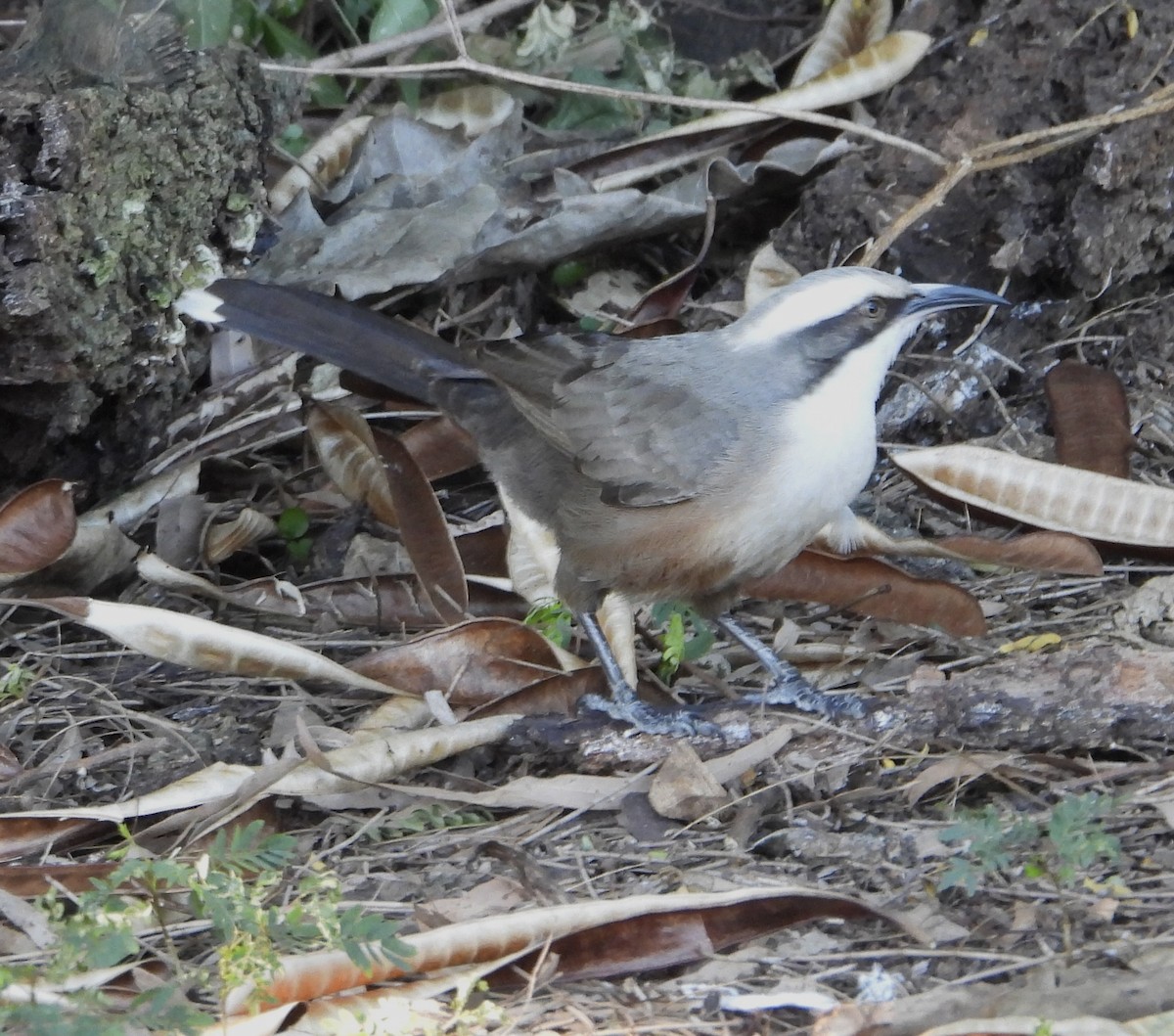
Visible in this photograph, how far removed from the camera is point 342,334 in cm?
443

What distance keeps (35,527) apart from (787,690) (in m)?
2.17

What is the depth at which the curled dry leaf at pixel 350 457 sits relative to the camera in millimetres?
4723

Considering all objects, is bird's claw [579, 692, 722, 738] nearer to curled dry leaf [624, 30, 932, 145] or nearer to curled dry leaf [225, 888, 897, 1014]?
curled dry leaf [225, 888, 897, 1014]

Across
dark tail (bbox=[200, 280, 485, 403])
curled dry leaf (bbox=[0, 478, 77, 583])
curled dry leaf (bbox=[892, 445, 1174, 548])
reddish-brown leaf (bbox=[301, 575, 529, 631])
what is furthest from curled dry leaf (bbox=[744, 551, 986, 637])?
curled dry leaf (bbox=[0, 478, 77, 583])

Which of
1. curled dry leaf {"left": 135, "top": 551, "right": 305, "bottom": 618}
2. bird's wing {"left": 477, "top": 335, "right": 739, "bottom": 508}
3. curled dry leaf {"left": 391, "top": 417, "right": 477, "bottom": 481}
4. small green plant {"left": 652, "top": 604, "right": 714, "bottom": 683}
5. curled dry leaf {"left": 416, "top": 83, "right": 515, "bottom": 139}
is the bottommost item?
small green plant {"left": 652, "top": 604, "right": 714, "bottom": 683}

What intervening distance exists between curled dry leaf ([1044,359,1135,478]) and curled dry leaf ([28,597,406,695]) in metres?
2.28

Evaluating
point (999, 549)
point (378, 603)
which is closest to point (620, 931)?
point (378, 603)

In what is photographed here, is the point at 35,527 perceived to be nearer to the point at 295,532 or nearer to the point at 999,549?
the point at 295,532

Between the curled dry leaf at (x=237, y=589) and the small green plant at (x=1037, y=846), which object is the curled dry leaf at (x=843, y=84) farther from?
the small green plant at (x=1037, y=846)

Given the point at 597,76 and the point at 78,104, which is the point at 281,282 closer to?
the point at 78,104

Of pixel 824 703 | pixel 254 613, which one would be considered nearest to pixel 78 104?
pixel 254 613

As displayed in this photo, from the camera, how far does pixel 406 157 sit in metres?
5.62

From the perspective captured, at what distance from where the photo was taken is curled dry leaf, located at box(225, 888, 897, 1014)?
8.77ft

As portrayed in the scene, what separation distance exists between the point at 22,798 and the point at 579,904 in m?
1.48
